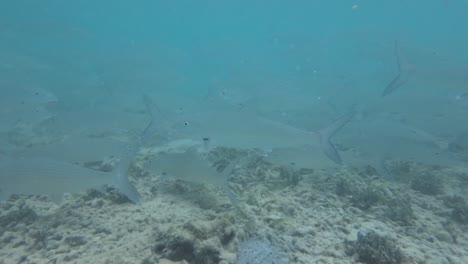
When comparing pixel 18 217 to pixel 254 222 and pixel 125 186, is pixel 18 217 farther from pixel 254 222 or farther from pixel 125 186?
pixel 254 222

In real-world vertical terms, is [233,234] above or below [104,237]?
above

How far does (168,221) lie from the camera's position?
564cm

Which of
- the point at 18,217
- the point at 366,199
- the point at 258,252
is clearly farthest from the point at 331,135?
the point at 18,217

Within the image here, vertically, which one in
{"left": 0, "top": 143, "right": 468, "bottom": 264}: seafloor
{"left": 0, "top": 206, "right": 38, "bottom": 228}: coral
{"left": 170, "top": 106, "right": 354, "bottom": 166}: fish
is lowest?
{"left": 0, "top": 206, "right": 38, "bottom": 228}: coral

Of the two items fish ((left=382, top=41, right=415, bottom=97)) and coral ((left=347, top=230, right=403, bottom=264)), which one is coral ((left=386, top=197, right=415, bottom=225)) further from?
fish ((left=382, top=41, right=415, bottom=97))

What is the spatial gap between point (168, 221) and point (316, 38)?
1392 inches

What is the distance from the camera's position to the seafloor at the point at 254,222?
437 cm

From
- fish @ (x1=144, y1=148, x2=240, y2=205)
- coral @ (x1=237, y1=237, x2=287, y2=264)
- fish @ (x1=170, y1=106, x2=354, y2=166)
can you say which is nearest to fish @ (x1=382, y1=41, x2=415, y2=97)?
fish @ (x1=170, y1=106, x2=354, y2=166)

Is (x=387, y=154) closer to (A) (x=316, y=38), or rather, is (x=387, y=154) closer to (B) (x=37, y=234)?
(B) (x=37, y=234)

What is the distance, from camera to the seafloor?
14.3ft

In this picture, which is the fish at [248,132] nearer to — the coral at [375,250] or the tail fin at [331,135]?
the tail fin at [331,135]

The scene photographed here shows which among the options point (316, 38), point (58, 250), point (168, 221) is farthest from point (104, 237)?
point (316, 38)

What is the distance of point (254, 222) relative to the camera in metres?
5.48

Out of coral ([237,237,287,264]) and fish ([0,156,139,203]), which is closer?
coral ([237,237,287,264])
